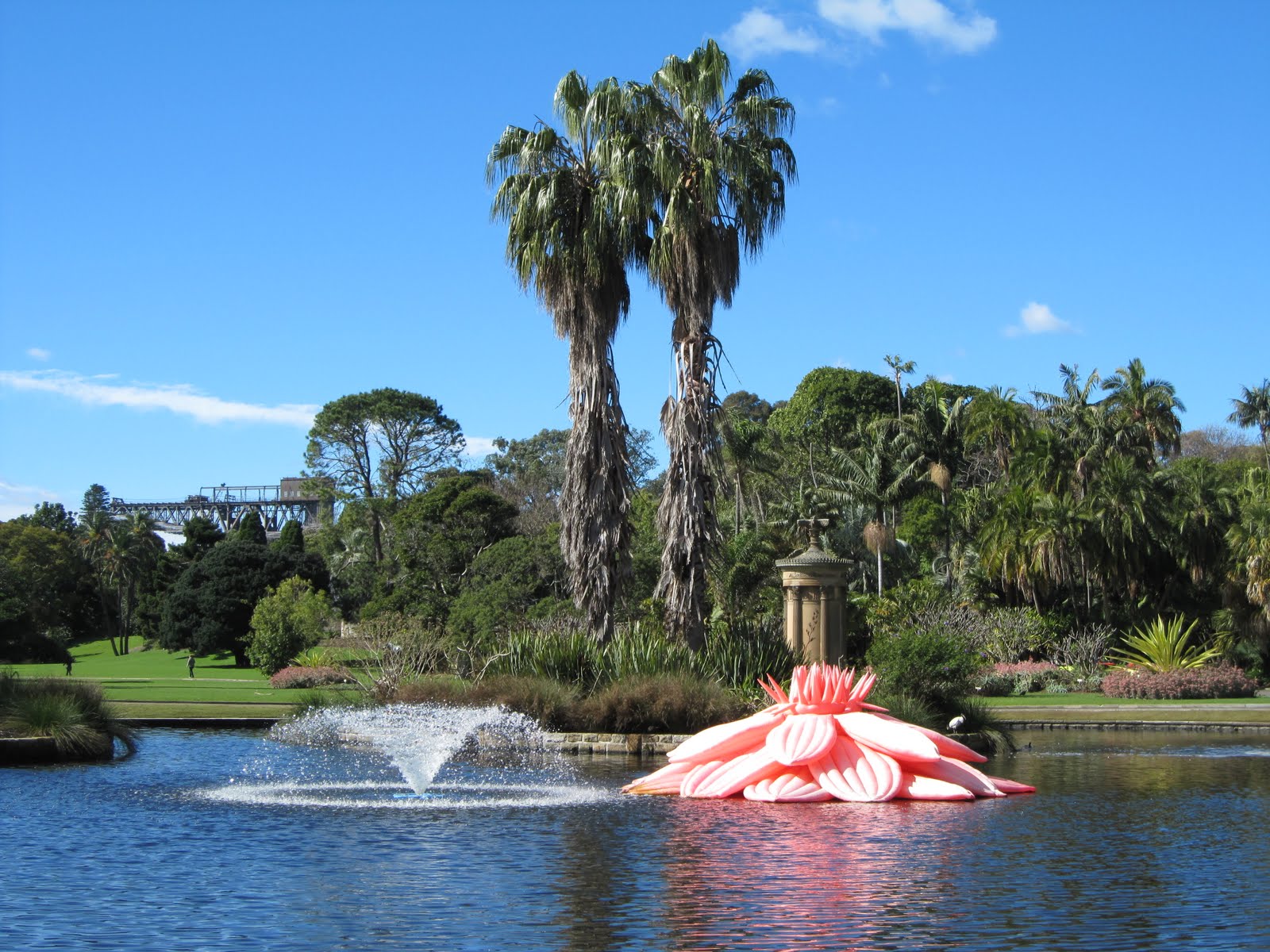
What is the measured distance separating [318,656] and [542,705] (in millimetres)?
23994

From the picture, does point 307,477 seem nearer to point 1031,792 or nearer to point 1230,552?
point 1230,552

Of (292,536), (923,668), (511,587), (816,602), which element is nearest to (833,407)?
(511,587)

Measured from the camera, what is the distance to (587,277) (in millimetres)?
28406

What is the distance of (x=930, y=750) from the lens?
1652cm

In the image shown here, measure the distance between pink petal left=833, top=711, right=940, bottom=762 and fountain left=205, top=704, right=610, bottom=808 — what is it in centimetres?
326

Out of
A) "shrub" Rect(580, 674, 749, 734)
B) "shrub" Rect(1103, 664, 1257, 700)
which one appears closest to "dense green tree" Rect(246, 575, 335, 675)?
"shrub" Rect(580, 674, 749, 734)

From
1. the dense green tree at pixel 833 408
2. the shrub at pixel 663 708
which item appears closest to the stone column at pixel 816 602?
the shrub at pixel 663 708

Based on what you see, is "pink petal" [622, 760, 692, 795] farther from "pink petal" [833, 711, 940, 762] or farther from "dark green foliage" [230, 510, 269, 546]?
"dark green foliage" [230, 510, 269, 546]

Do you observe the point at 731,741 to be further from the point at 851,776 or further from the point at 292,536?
the point at 292,536

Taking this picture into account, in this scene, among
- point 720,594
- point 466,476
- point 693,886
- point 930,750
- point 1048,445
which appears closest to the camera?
point 693,886

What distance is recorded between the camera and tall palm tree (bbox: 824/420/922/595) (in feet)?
185

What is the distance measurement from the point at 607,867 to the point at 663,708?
37.0 ft

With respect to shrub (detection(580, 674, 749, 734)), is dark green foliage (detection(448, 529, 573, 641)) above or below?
above

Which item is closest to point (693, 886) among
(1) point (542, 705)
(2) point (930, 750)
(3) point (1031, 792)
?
(2) point (930, 750)
